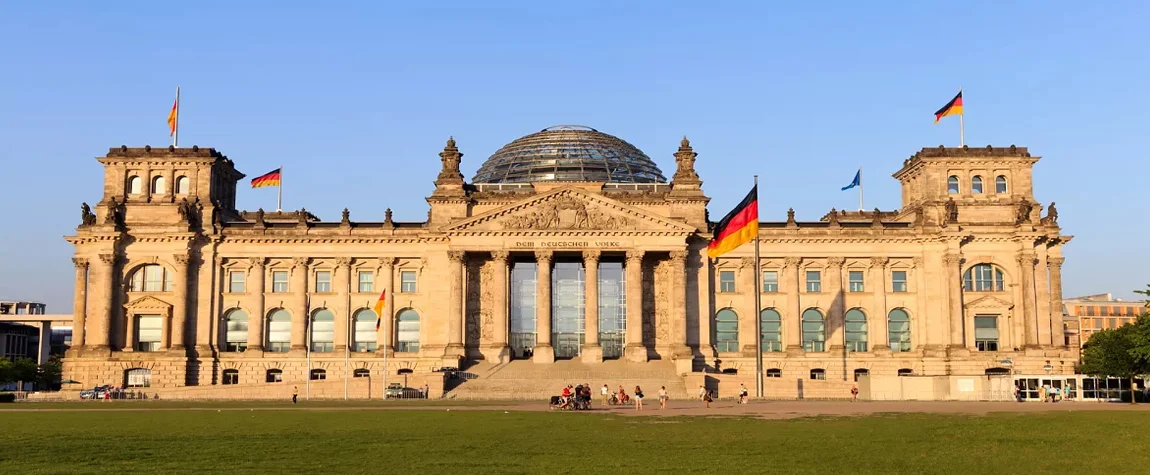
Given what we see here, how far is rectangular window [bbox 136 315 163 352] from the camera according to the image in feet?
342

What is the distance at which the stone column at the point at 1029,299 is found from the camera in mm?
102750

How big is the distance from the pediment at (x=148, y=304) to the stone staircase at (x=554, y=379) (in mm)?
26971

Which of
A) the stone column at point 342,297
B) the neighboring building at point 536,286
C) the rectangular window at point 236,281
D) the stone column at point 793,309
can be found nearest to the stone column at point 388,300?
the neighboring building at point 536,286

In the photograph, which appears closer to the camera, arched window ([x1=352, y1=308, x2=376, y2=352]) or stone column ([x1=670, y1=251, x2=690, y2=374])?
stone column ([x1=670, y1=251, x2=690, y2=374])

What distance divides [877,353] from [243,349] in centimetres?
5385

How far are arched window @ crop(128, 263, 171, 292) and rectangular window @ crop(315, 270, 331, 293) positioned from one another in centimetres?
1234

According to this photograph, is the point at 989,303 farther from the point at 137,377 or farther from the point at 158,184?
the point at 158,184

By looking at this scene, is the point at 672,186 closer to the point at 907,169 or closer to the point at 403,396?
the point at 907,169

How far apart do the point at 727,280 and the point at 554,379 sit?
22.0 metres

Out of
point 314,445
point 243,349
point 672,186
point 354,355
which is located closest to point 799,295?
point 672,186

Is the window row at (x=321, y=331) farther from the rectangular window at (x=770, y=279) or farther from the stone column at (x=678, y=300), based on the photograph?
the rectangular window at (x=770, y=279)

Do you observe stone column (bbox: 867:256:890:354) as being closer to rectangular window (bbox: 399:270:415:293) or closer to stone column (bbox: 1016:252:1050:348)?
stone column (bbox: 1016:252:1050:348)

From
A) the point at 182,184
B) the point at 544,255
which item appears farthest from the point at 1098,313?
the point at 182,184

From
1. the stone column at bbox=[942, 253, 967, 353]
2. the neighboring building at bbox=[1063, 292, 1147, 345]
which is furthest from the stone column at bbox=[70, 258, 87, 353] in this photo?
the neighboring building at bbox=[1063, 292, 1147, 345]
